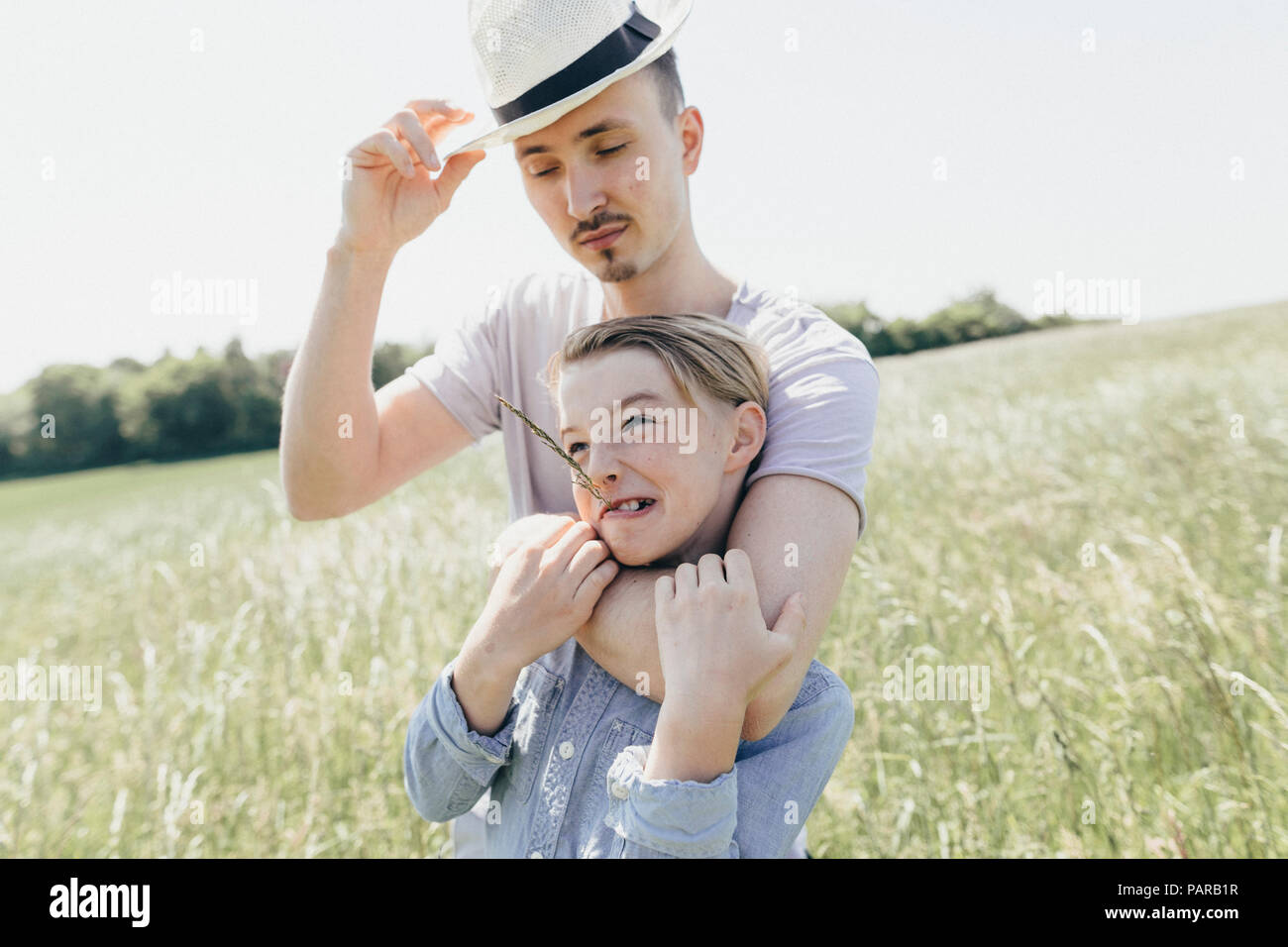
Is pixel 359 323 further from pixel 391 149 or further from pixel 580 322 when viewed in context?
pixel 580 322

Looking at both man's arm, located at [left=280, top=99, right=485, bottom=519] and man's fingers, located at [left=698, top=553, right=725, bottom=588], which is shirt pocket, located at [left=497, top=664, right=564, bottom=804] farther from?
man's arm, located at [left=280, top=99, right=485, bottom=519]

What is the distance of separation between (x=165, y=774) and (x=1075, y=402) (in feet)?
26.8

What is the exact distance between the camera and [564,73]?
7.03 ft

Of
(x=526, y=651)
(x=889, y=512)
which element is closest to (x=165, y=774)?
(x=526, y=651)

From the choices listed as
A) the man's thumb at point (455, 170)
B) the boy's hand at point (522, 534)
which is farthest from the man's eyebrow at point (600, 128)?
the boy's hand at point (522, 534)

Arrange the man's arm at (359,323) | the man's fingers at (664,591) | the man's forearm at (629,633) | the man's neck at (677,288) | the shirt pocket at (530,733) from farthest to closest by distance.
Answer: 1. the man's neck at (677,288)
2. the man's arm at (359,323)
3. the shirt pocket at (530,733)
4. the man's forearm at (629,633)
5. the man's fingers at (664,591)

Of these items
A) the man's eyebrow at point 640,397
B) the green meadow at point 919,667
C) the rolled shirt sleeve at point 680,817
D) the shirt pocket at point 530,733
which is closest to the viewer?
the rolled shirt sleeve at point 680,817

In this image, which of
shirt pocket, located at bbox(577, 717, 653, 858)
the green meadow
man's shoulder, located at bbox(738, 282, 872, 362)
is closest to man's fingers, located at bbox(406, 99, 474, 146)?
man's shoulder, located at bbox(738, 282, 872, 362)

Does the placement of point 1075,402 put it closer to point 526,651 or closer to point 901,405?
point 901,405

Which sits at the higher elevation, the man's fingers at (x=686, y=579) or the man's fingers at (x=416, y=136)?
the man's fingers at (x=416, y=136)

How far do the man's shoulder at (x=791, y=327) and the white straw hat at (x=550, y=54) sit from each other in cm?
66

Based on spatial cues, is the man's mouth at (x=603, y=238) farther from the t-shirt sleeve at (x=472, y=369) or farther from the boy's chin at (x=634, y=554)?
the boy's chin at (x=634, y=554)

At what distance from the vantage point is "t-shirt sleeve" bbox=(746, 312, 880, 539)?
195 cm

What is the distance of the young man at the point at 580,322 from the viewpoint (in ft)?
6.14
